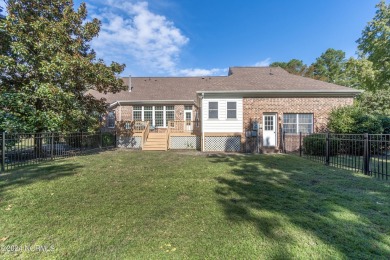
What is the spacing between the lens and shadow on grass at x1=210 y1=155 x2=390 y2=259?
2766mm

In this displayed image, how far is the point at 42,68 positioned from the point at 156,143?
746cm

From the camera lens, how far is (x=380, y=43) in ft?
64.5

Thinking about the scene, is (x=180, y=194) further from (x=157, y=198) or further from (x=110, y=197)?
(x=110, y=197)

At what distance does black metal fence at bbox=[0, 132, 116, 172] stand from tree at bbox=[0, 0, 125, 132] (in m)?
0.59

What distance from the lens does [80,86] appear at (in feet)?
37.7

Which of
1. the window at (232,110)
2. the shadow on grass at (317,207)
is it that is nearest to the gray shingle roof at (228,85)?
the window at (232,110)

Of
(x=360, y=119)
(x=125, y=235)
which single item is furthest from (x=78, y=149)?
(x=360, y=119)

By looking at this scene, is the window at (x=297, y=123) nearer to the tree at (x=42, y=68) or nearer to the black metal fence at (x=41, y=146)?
the tree at (x=42, y=68)

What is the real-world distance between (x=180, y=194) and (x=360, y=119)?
448 inches

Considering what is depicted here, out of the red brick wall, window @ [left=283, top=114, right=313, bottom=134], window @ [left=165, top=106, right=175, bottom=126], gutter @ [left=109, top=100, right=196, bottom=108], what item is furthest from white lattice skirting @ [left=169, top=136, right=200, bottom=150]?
window @ [left=283, top=114, right=313, bottom=134]

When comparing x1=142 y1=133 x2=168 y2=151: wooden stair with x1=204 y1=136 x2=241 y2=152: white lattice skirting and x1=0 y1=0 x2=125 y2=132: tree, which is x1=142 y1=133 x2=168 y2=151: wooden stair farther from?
x1=0 y1=0 x2=125 y2=132: tree

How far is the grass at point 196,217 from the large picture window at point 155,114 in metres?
11.9

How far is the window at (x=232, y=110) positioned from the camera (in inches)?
506

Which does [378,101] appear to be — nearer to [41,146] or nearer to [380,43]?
[380,43]
